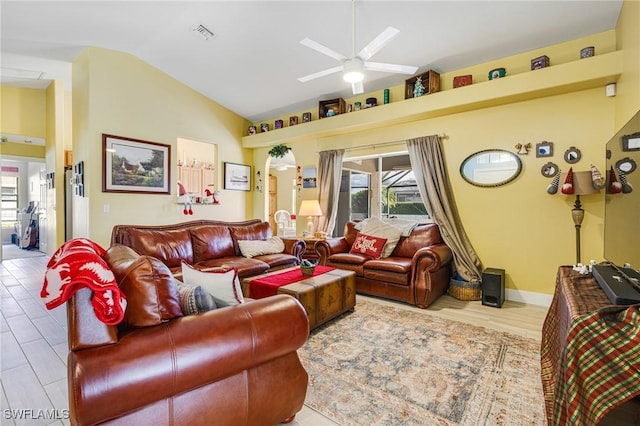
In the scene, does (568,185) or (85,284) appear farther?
(568,185)

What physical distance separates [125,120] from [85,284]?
4318mm

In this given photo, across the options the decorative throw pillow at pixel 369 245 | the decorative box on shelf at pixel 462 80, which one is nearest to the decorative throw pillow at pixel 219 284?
the decorative throw pillow at pixel 369 245

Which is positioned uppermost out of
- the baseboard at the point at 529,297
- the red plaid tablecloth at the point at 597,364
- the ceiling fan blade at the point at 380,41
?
the ceiling fan blade at the point at 380,41

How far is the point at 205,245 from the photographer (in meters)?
3.89

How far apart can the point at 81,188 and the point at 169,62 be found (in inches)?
91.3

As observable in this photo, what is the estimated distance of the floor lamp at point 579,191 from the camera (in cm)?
301

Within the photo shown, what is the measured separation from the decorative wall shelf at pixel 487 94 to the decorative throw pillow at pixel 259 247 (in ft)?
6.80

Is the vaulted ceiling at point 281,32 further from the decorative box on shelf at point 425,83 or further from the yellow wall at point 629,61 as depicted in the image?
the yellow wall at point 629,61

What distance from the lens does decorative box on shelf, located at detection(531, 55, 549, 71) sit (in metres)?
3.27

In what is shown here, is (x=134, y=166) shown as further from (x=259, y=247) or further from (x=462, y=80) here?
(x=462, y=80)

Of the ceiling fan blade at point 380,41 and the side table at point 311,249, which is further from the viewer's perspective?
the side table at point 311,249

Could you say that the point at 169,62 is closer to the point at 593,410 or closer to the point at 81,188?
A: the point at 81,188

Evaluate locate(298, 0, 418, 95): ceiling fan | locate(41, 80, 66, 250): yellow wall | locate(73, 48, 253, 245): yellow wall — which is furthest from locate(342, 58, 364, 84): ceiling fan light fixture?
locate(41, 80, 66, 250): yellow wall

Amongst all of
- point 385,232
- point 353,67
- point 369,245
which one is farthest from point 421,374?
point 353,67
